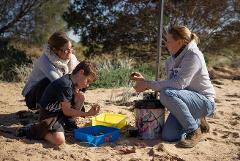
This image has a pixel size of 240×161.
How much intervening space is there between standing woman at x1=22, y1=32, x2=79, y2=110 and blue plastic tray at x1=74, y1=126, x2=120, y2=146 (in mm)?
597

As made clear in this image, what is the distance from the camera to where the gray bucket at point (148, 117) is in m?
4.40

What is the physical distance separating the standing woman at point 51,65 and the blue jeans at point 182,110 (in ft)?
3.39

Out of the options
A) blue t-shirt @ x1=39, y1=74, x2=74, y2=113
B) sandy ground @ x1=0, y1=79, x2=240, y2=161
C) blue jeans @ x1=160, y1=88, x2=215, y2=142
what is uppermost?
blue t-shirt @ x1=39, y1=74, x2=74, y2=113

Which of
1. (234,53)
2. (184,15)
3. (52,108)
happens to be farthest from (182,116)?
(234,53)

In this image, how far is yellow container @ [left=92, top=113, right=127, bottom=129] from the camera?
15.8 ft

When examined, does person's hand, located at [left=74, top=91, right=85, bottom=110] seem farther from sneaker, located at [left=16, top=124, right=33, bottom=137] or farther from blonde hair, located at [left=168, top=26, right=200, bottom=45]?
blonde hair, located at [left=168, top=26, right=200, bottom=45]

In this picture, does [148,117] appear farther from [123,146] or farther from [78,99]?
[78,99]

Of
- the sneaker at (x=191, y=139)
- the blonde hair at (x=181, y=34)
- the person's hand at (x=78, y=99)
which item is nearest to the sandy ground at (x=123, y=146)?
the sneaker at (x=191, y=139)

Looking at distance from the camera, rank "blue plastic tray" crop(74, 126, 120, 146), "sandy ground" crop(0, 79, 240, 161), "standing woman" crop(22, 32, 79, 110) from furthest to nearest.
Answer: "standing woman" crop(22, 32, 79, 110), "blue plastic tray" crop(74, 126, 120, 146), "sandy ground" crop(0, 79, 240, 161)

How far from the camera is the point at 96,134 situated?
14.7ft

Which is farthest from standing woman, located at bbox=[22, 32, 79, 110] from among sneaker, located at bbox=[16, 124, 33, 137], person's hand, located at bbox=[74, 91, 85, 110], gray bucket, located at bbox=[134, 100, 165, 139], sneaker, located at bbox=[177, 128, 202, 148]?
sneaker, located at bbox=[177, 128, 202, 148]

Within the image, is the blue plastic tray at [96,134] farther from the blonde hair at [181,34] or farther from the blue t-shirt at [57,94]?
the blonde hair at [181,34]

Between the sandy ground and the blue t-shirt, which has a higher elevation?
the blue t-shirt

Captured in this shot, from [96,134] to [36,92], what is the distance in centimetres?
79
